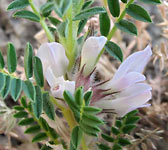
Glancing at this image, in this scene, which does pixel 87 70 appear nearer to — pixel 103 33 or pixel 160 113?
pixel 103 33

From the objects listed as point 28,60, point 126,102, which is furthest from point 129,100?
point 28,60

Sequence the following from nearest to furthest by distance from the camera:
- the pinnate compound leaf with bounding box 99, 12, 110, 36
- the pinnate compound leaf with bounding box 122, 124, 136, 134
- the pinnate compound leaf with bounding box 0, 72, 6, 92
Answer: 1. the pinnate compound leaf with bounding box 0, 72, 6, 92
2. the pinnate compound leaf with bounding box 99, 12, 110, 36
3. the pinnate compound leaf with bounding box 122, 124, 136, 134

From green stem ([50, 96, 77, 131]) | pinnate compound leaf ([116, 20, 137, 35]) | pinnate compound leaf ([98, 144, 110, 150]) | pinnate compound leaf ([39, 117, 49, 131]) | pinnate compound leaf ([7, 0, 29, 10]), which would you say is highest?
A: pinnate compound leaf ([7, 0, 29, 10])

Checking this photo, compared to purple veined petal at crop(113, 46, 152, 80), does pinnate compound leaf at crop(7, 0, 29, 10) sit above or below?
above

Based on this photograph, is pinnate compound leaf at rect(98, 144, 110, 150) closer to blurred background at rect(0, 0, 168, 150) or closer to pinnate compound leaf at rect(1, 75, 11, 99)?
blurred background at rect(0, 0, 168, 150)

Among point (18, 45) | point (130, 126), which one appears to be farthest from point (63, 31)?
point (18, 45)

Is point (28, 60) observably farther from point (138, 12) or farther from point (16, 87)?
point (138, 12)

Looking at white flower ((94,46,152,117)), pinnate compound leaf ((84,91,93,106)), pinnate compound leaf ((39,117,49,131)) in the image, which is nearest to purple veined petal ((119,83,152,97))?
white flower ((94,46,152,117))

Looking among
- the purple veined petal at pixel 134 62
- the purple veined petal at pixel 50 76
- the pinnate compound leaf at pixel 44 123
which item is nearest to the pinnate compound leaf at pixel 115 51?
the purple veined petal at pixel 134 62

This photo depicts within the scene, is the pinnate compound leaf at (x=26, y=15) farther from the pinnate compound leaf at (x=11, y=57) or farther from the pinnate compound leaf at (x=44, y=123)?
the pinnate compound leaf at (x=44, y=123)
